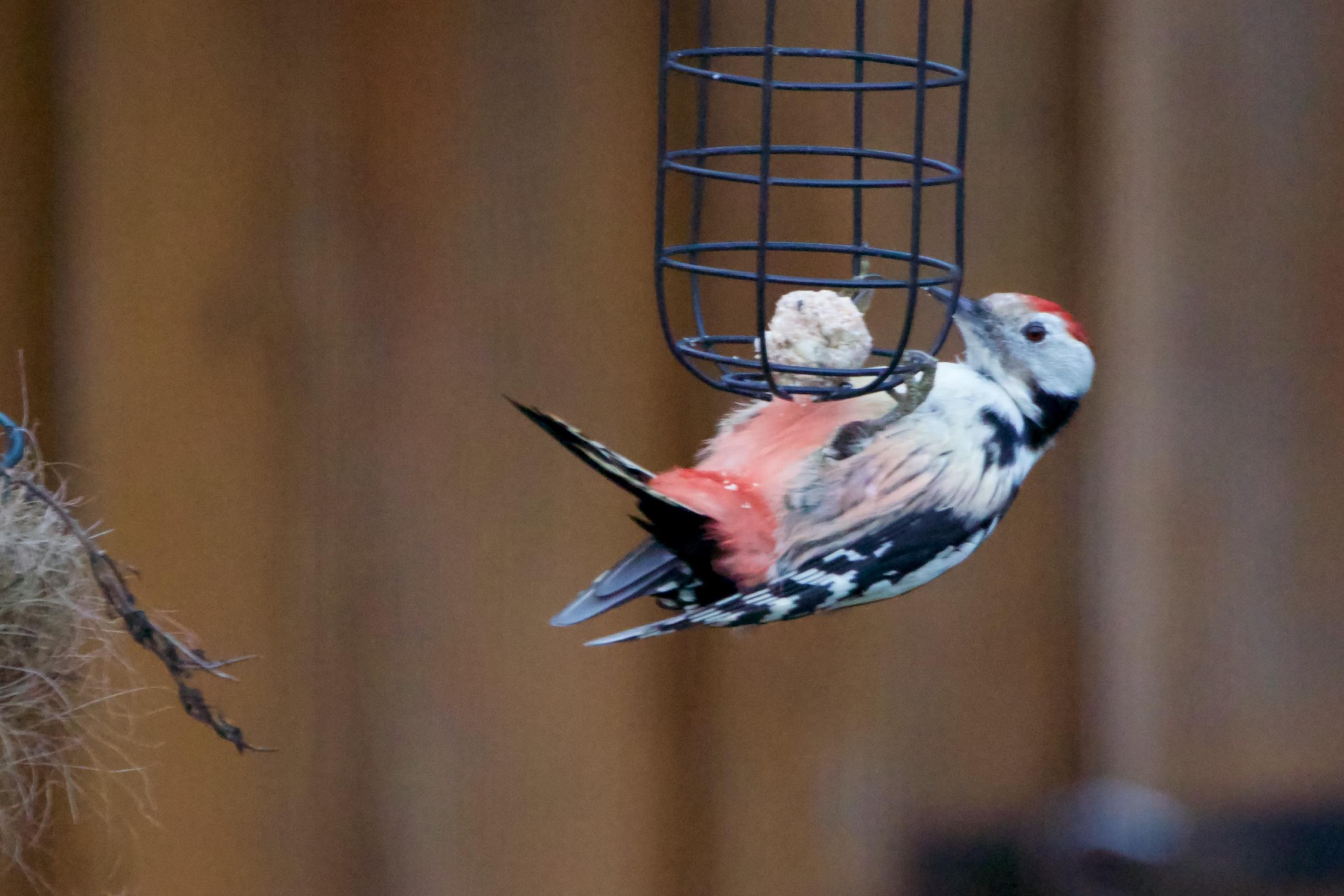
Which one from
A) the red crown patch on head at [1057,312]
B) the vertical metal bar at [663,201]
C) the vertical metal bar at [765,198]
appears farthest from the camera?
the red crown patch on head at [1057,312]

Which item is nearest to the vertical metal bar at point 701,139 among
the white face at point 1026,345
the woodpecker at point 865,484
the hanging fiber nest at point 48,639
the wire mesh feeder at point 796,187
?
the wire mesh feeder at point 796,187

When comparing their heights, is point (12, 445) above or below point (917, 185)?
below

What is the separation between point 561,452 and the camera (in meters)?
1.68

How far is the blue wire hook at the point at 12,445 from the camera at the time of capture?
1013 millimetres

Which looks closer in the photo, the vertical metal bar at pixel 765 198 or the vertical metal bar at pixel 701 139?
the vertical metal bar at pixel 765 198

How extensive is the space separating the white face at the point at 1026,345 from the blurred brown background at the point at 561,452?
1.07 feet

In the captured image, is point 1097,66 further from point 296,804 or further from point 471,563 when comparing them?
point 296,804

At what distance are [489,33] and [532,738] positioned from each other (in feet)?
2.74

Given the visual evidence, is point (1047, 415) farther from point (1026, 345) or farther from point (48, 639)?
point (48, 639)

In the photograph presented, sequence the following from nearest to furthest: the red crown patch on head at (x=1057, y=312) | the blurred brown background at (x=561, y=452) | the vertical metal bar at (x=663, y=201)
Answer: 1. the vertical metal bar at (x=663, y=201)
2. the red crown patch on head at (x=1057, y=312)
3. the blurred brown background at (x=561, y=452)

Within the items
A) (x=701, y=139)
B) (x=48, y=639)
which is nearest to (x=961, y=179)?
(x=701, y=139)

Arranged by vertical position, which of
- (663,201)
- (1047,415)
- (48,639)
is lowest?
(48,639)

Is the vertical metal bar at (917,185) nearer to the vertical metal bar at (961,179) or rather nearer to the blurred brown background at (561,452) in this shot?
the vertical metal bar at (961,179)

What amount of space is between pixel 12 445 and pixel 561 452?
0.74 m
